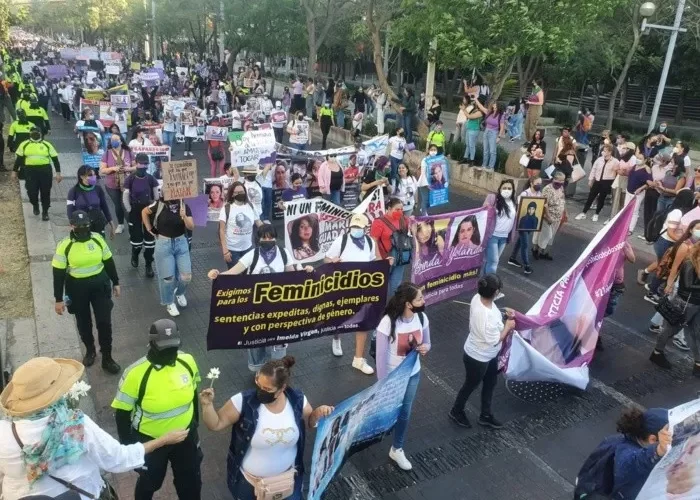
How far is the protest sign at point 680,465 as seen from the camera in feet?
10.5

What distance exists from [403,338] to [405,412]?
60cm

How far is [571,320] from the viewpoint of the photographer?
6.11 metres

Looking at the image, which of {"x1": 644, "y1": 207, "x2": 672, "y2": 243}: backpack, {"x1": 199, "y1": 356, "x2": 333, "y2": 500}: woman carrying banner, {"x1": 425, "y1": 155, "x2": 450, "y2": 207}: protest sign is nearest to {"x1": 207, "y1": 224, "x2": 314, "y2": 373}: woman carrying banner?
{"x1": 199, "y1": 356, "x2": 333, "y2": 500}: woman carrying banner

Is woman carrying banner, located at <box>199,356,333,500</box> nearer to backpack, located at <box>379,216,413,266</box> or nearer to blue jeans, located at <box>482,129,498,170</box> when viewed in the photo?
backpack, located at <box>379,216,413,266</box>

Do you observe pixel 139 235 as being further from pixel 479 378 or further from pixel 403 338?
pixel 479 378

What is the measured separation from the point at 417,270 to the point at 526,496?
2890mm

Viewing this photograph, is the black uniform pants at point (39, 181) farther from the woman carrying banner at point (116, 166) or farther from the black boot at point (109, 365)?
the black boot at point (109, 365)

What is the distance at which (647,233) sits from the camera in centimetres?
1103

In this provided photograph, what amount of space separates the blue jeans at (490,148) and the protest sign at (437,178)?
3.99 metres

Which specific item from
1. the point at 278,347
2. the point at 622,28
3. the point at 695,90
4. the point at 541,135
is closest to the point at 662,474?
the point at 278,347

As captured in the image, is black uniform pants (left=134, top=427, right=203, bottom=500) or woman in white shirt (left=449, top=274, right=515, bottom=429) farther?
woman in white shirt (left=449, top=274, right=515, bottom=429)

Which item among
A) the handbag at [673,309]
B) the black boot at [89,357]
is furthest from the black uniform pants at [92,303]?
the handbag at [673,309]

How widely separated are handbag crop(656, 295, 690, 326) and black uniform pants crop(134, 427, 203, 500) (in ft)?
17.8

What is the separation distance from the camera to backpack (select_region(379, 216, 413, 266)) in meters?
6.91
